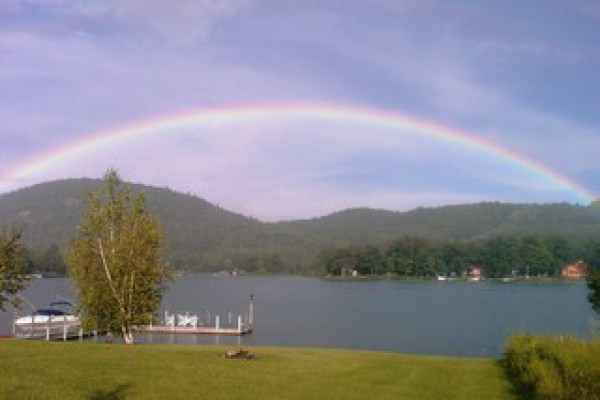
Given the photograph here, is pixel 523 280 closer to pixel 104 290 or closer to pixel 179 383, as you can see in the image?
pixel 104 290

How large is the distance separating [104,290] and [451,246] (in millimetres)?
173826

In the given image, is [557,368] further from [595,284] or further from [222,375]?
[595,284]

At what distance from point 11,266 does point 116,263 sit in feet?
26.7

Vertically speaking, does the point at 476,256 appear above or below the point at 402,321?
above

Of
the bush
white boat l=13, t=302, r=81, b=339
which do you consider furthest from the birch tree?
white boat l=13, t=302, r=81, b=339

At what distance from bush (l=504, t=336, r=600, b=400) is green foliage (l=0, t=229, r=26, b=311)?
25.8 m

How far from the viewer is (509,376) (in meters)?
19.8

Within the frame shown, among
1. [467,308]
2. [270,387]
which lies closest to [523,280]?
[467,308]

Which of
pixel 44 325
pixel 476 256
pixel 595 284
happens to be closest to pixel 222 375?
pixel 595 284

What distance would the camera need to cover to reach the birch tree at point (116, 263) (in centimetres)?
3228

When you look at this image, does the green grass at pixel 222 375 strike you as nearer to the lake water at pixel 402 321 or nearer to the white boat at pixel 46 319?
the lake water at pixel 402 321

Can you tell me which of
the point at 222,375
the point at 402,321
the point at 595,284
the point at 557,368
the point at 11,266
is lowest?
the point at 402,321

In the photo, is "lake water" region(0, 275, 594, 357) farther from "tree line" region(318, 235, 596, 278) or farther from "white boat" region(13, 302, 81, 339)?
"tree line" region(318, 235, 596, 278)

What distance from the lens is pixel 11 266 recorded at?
1452 inches
